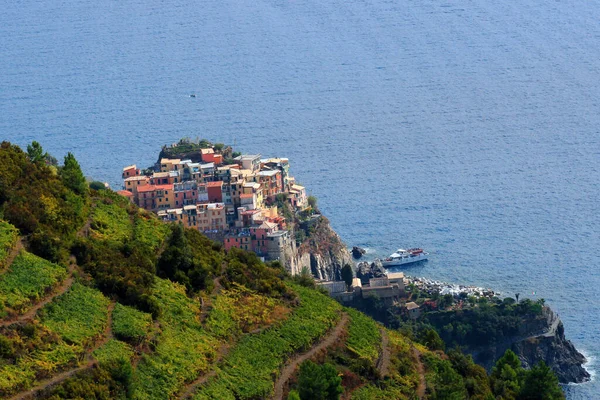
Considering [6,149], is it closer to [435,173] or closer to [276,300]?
[276,300]

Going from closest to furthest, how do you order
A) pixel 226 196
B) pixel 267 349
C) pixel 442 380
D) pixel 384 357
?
pixel 267 349
pixel 442 380
pixel 384 357
pixel 226 196

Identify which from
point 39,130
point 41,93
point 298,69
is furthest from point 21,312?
point 298,69

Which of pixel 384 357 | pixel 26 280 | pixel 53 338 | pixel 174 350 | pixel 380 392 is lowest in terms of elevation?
pixel 380 392

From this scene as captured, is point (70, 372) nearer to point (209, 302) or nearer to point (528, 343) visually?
point (209, 302)

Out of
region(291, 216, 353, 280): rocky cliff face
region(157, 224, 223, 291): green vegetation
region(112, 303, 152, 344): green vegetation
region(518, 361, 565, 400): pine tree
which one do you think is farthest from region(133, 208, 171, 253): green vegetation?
region(291, 216, 353, 280): rocky cliff face

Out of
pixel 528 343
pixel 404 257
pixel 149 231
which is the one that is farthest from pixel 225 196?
pixel 149 231

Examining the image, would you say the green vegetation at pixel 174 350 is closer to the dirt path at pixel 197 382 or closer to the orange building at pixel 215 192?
the dirt path at pixel 197 382
